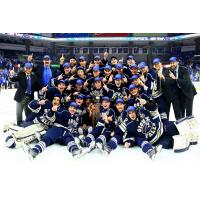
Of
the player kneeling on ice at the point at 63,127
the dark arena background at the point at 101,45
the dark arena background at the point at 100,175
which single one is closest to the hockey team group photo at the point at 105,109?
the player kneeling on ice at the point at 63,127

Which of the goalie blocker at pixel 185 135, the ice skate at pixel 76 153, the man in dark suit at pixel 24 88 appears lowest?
the ice skate at pixel 76 153

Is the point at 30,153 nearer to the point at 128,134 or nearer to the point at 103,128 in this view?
the point at 103,128

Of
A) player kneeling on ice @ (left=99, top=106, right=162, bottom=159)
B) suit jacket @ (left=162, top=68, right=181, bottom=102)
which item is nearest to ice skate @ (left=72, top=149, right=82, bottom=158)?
player kneeling on ice @ (left=99, top=106, right=162, bottom=159)

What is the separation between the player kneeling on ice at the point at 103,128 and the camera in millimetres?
4112

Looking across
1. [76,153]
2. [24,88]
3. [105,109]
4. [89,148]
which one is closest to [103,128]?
[105,109]

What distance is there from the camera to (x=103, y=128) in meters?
4.41

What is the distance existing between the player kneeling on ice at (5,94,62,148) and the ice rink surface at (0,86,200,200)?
24 centimetres

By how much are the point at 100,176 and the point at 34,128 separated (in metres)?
1.71

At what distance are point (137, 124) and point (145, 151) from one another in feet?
1.69

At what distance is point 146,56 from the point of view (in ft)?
91.0

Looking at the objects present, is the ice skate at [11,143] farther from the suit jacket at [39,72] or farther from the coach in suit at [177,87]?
the coach in suit at [177,87]

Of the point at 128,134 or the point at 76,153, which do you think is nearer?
the point at 76,153

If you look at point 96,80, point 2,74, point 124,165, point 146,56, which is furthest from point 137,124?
point 146,56

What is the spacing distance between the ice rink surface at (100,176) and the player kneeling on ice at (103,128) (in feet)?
0.84
